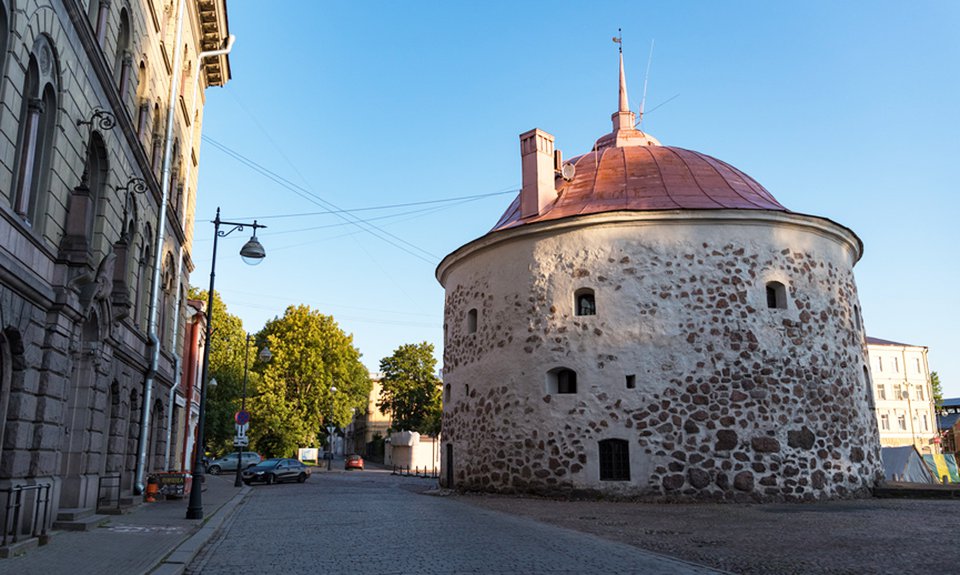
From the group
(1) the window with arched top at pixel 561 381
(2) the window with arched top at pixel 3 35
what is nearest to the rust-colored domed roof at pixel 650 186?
(1) the window with arched top at pixel 561 381

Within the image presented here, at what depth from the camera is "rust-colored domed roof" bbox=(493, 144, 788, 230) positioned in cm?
2208

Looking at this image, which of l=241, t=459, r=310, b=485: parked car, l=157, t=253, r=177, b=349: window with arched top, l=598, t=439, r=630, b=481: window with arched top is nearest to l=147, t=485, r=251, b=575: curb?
l=157, t=253, r=177, b=349: window with arched top

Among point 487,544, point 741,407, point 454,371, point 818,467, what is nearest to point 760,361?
point 741,407

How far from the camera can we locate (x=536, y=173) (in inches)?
957

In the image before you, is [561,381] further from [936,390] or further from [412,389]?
[936,390]

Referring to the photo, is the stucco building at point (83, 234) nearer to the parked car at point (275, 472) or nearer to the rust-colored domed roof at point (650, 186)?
the rust-colored domed roof at point (650, 186)

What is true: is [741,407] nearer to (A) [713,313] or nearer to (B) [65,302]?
(A) [713,313]

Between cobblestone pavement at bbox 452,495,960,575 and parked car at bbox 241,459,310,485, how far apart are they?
58.4 feet

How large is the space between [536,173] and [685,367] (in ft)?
26.7

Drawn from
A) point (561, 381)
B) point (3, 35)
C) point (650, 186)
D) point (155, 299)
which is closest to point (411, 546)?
point (3, 35)

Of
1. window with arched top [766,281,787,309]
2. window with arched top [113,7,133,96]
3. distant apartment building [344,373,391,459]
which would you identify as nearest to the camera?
window with arched top [113,7,133,96]

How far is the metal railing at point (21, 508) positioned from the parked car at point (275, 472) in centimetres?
2471

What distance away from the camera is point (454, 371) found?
25547 mm

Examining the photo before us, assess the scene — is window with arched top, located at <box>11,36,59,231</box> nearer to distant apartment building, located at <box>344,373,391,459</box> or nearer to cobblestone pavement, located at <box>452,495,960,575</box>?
cobblestone pavement, located at <box>452,495,960,575</box>
